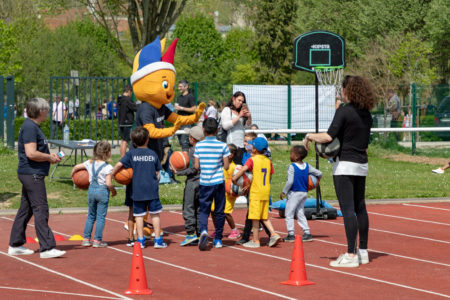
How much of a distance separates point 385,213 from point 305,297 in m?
6.39

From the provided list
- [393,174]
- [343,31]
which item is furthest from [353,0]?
[393,174]

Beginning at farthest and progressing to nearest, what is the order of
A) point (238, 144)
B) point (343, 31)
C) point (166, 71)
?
1. point (343, 31)
2. point (238, 144)
3. point (166, 71)

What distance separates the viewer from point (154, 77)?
11602 millimetres

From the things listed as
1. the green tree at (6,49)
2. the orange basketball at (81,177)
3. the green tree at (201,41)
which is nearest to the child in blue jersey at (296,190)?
the orange basketball at (81,177)

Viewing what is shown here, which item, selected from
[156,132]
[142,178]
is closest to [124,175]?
[142,178]

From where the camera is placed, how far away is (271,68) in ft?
187

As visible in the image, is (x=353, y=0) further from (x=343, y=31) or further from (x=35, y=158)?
(x=35, y=158)

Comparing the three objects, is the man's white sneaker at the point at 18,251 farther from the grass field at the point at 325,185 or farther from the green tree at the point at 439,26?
the green tree at the point at 439,26

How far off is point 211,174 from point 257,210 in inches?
30.4

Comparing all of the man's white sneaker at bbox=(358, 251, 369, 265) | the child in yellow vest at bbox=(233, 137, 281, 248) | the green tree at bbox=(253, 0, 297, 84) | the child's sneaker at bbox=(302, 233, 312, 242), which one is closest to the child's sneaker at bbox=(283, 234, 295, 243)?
the child's sneaker at bbox=(302, 233, 312, 242)

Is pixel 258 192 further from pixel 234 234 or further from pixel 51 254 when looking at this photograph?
A: pixel 51 254

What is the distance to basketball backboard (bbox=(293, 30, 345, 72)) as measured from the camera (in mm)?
12562

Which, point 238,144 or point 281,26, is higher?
point 281,26

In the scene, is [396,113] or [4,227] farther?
[396,113]
